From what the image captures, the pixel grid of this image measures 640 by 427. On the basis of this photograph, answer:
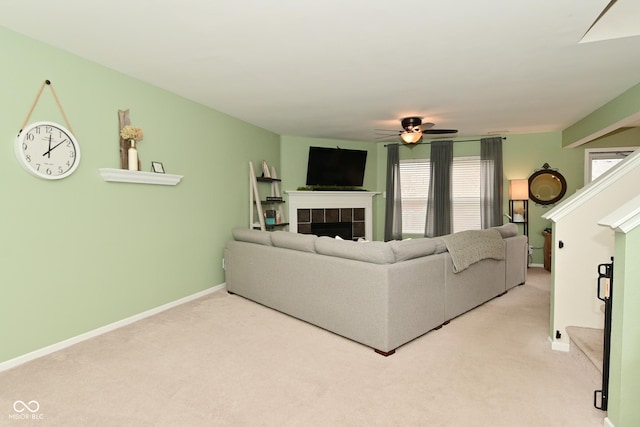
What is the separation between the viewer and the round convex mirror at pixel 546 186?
240 inches

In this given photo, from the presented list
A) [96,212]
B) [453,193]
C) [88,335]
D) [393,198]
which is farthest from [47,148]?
[453,193]

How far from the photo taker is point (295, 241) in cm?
355

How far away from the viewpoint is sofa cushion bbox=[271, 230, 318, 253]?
11.1ft

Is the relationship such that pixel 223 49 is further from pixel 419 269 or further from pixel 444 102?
pixel 444 102

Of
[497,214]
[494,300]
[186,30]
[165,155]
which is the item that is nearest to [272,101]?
[165,155]

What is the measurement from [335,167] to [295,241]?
3412 millimetres

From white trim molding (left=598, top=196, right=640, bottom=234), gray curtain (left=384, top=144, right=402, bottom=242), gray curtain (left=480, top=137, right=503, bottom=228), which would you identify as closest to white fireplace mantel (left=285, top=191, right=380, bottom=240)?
gray curtain (left=384, top=144, right=402, bottom=242)

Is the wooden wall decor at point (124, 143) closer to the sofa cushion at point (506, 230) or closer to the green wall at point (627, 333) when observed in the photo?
the green wall at point (627, 333)

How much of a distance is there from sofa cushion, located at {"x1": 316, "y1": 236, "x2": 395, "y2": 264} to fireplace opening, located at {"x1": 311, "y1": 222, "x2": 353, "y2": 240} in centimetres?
326

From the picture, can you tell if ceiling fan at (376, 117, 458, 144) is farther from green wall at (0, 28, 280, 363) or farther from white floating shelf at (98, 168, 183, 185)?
white floating shelf at (98, 168, 183, 185)

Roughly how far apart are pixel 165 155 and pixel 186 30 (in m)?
1.67

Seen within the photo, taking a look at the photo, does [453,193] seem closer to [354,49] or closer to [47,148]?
[354,49]

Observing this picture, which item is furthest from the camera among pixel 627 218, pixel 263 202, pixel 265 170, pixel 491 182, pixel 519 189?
pixel 491 182

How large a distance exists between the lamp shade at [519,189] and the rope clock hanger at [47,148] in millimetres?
6339
